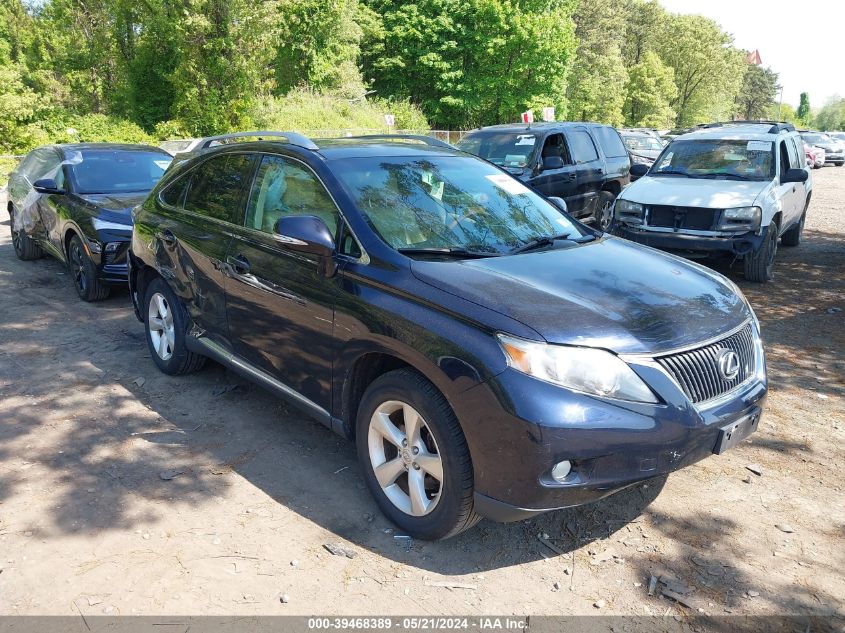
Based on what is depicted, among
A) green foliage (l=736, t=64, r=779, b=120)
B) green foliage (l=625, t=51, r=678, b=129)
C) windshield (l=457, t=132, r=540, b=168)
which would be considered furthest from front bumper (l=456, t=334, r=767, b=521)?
green foliage (l=736, t=64, r=779, b=120)

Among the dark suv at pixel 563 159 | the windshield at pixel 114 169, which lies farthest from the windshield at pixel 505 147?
the windshield at pixel 114 169

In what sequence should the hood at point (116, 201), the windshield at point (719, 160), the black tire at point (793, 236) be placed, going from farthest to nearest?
the black tire at point (793, 236) → the windshield at point (719, 160) → the hood at point (116, 201)

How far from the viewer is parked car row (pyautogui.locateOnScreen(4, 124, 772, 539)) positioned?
9.54 feet

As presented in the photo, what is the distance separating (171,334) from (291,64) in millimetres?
35421

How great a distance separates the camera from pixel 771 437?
452cm

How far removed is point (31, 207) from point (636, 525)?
9133mm

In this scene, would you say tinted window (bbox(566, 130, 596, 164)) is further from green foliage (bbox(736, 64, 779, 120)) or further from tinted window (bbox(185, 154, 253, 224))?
green foliage (bbox(736, 64, 779, 120))

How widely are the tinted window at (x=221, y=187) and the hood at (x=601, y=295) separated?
1.69 m

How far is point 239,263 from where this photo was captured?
4371mm

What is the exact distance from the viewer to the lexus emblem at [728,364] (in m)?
3.26

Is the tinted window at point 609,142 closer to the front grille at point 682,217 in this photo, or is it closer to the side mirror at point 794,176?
the side mirror at point 794,176

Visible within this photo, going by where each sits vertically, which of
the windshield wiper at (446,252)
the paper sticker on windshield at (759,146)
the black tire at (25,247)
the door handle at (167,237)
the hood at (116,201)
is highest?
the paper sticker on windshield at (759,146)

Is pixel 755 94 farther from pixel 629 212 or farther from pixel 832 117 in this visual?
pixel 629 212

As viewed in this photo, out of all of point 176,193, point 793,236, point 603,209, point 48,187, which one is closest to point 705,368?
point 176,193
